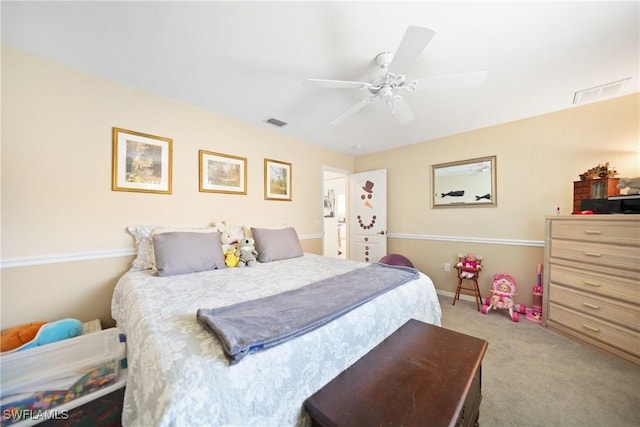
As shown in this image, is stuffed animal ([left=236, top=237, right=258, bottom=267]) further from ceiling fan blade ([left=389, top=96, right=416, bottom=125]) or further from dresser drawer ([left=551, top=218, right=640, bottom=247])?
dresser drawer ([left=551, top=218, right=640, bottom=247])

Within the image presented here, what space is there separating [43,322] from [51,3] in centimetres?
217

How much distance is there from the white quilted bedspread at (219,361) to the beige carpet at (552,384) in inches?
32.4

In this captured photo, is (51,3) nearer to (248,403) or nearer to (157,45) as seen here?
(157,45)

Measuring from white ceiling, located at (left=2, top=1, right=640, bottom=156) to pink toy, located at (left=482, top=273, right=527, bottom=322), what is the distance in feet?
6.81

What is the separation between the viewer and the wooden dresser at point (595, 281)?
1814mm

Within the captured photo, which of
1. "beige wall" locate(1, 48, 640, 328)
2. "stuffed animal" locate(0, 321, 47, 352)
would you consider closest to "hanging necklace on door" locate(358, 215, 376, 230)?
"beige wall" locate(1, 48, 640, 328)

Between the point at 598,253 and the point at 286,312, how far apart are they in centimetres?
280

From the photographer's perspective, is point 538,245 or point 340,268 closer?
point 340,268

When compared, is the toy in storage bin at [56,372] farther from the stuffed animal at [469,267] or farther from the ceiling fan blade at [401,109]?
the stuffed animal at [469,267]

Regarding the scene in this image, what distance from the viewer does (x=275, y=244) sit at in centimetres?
267

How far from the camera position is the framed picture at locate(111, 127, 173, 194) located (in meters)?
2.08

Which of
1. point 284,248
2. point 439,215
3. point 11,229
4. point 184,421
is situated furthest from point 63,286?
point 439,215

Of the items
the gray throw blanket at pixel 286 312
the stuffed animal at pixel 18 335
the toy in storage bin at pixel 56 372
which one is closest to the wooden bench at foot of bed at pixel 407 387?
the gray throw blanket at pixel 286 312

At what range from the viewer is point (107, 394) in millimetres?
1306
